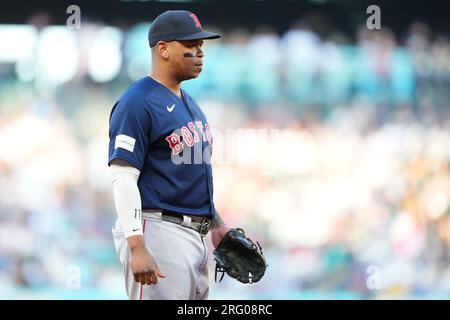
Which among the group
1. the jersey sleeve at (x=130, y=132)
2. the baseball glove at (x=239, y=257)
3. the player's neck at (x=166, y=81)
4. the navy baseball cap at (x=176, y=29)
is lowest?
the baseball glove at (x=239, y=257)

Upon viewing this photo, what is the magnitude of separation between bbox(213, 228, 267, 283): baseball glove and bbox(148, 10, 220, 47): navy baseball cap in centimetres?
75

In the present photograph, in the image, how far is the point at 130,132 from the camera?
3.04m

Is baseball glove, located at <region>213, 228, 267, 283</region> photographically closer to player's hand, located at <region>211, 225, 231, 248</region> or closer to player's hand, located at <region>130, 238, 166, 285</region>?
player's hand, located at <region>211, 225, 231, 248</region>

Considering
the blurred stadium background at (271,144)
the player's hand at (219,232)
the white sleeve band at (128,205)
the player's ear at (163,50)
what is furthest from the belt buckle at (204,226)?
the blurred stadium background at (271,144)

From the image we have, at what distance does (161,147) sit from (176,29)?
1.44 ft

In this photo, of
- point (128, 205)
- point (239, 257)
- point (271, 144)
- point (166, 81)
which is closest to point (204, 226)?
point (239, 257)

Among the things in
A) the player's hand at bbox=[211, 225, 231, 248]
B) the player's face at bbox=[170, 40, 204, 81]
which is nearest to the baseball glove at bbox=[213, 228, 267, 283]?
the player's hand at bbox=[211, 225, 231, 248]

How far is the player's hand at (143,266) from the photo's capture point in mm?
2883

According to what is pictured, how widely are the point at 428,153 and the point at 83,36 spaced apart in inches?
96.6

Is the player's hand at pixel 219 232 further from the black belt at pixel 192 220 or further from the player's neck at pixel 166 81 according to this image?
the player's neck at pixel 166 81

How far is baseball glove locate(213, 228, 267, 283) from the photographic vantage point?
3373mm

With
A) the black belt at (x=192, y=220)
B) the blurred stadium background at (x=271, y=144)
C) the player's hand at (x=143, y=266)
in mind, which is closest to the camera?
the player's hand at (x=143, y=266)

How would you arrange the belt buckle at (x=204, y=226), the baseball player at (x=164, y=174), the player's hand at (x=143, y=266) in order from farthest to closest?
the belt buckle at (x=204, y=226)
the baseball player at (x=164, y=174)
the player's hand at (x=143, y=266)
